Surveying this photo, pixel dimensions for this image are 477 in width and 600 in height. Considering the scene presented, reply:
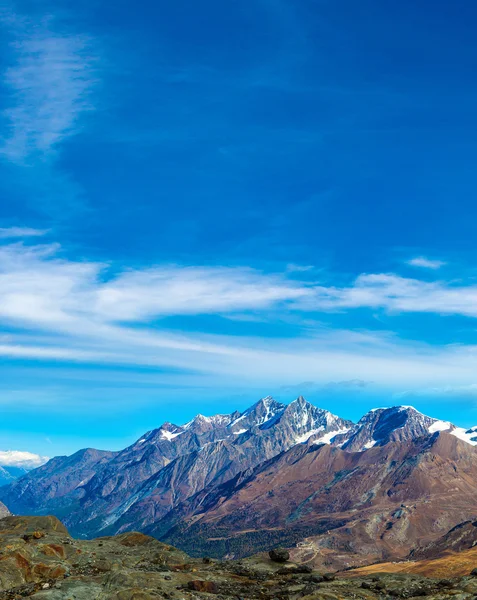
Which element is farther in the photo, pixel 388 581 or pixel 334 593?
pixel 388 581

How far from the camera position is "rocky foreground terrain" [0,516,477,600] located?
46750 millimetres

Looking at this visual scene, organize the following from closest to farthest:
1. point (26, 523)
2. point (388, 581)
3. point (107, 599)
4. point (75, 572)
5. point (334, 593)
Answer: point (107, 599) → point (334, 593) → point (75, 572) → point (388, 581) → point (26, 523)

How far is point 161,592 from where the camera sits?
1817 inches

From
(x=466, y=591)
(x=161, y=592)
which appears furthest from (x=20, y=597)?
(x=466, y=591)

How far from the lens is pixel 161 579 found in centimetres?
5234

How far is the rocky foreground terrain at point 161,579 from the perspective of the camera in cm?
4675

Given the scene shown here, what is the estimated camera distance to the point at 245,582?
5634 centimetres

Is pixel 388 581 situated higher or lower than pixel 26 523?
lower

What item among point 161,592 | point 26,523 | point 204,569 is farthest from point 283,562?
point 26,523

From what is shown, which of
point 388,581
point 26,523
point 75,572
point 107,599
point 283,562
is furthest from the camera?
point 26,523

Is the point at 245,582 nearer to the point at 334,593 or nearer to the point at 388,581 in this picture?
the point at 334,593

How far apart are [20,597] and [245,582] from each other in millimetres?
21997

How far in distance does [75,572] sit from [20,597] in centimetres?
1181

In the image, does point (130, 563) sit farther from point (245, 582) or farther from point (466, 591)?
point (466, 591)
